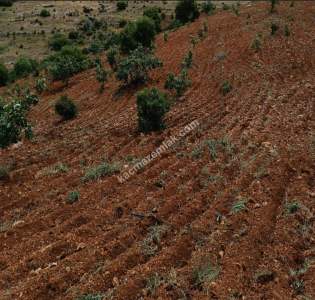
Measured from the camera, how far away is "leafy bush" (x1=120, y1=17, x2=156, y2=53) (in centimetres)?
2709

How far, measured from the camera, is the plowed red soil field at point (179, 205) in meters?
6.59

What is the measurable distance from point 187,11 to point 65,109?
21.5 meters

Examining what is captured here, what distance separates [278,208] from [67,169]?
563cm

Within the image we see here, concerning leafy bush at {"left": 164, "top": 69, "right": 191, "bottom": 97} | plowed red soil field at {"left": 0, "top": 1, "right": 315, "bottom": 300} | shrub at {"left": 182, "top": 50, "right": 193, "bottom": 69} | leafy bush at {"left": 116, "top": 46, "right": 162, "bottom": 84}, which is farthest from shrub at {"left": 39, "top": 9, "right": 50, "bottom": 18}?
plowed red soil field at {"left": 0, "top": 1, "right": 315, "bottom": 300}

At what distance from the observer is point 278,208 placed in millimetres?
7953

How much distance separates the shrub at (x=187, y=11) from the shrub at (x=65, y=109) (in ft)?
67.4

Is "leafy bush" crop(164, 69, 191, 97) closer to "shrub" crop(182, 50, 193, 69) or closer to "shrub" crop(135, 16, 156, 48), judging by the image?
"shrub" crop(182, 50, 193, 69)

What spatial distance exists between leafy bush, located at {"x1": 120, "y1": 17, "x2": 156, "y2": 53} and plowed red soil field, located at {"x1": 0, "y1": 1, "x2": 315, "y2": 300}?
37.6ft

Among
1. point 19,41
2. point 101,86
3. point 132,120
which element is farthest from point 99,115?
point 19,41

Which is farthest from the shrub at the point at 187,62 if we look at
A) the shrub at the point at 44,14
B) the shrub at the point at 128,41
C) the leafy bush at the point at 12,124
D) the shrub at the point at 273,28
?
the shrub at the point at 44,14

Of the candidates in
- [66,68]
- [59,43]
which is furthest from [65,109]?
[59,43]

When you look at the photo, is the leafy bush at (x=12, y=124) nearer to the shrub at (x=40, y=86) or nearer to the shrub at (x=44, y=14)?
the shrub at (x=40, y=86)

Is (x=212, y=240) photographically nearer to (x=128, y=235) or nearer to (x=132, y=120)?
(x=128, y=235)

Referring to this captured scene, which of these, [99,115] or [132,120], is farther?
[99,115]
